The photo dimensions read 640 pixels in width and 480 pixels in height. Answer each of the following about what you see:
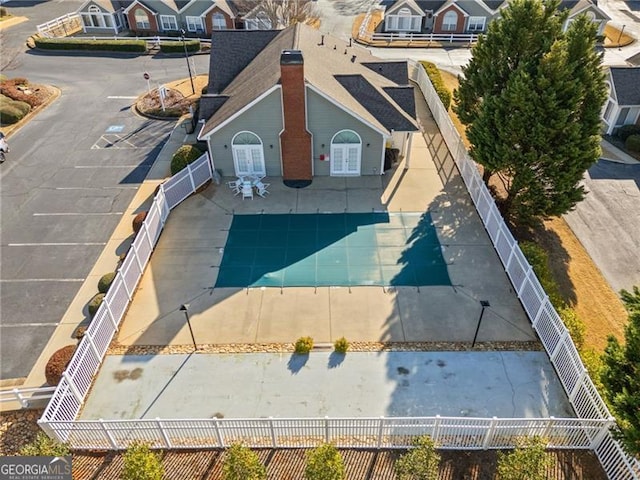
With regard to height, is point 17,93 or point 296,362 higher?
point 17,93

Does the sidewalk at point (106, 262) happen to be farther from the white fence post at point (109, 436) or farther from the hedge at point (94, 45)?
the hedge at point (94, 45)

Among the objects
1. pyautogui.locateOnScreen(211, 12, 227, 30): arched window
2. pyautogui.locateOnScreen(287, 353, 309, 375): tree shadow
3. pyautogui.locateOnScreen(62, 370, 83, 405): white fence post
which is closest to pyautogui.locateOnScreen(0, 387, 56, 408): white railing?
pyautogui.locateOnScreen(62, 370, 83, 405): white fence post

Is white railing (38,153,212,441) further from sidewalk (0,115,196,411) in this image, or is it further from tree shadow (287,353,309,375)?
tree shadow (287,353,309,375)

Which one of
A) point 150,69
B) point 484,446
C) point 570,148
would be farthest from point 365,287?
point 150,69

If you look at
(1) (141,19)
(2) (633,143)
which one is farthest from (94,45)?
(2) (633,143)

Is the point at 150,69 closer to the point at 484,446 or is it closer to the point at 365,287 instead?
the point at 365,287

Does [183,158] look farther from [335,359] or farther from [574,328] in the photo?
[574,328]

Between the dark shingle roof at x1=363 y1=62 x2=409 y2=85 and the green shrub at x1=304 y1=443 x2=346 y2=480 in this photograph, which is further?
the dark shingle roof at x1=363 y1=62 x2=409 y2=85

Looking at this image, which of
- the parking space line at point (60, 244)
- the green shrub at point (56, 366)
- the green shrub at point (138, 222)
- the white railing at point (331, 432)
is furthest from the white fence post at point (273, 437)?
the parking space line at point (60, 244)
